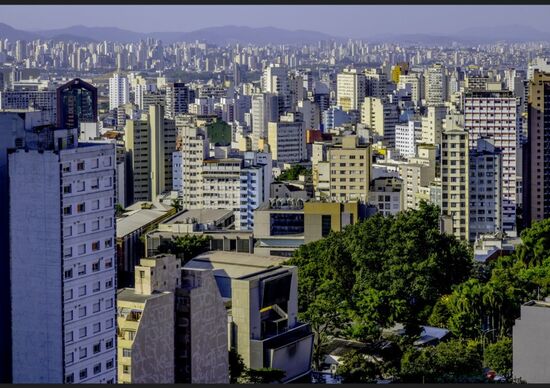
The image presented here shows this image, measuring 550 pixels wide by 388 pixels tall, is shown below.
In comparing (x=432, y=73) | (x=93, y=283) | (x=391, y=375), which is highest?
(x=432, y=73)

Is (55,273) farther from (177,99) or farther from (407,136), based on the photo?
(177,99)

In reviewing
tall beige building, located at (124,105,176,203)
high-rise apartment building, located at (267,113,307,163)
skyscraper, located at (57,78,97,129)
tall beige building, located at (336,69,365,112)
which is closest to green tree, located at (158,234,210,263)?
tall beige building, located at (124,105,176,203)

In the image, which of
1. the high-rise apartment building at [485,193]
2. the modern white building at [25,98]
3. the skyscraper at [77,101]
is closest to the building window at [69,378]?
the high-rise apartment building at [485,193]

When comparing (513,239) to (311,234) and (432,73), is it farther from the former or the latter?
(432,73)

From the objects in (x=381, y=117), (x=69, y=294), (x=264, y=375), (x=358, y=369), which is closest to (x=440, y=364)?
(x=358, y=369)

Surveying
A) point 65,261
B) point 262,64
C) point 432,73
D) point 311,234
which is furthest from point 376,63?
point 65,261

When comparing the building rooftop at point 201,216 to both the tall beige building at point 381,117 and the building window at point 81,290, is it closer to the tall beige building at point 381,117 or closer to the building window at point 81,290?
the building window at point 81,290
